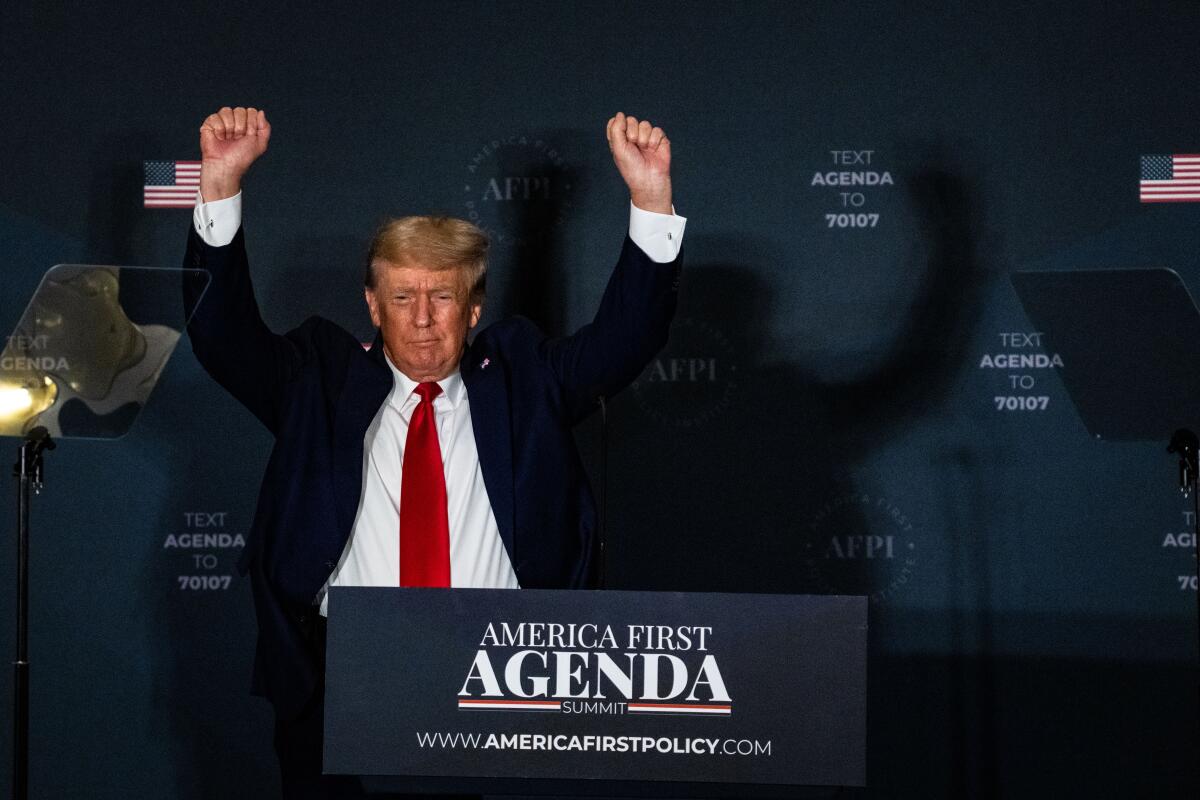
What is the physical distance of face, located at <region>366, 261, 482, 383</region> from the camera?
2445 mm

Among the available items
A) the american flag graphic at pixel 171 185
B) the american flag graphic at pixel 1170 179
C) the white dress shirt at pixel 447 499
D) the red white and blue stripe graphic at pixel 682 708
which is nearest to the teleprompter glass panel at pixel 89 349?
the white dress shirt at pixel 447 499

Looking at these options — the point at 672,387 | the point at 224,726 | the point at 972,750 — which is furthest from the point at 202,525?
the point at 972,750

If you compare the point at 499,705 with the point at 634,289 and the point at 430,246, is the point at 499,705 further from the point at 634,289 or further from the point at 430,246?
the point at 430,246

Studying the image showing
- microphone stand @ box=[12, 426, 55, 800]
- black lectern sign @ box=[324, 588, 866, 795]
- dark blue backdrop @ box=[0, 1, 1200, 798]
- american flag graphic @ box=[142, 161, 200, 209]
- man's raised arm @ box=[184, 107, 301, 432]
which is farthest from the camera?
american flag graphic @ box=[142, 161, 200, 209]

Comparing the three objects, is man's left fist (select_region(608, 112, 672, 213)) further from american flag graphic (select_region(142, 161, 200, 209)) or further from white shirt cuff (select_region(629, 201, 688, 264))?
american flag graphic (select_region(142, 161, 200, 209))

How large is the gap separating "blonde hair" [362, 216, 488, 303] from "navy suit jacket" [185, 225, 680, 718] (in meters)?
0.16

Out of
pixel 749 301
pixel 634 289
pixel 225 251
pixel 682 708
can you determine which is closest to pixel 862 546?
pixel 749 301

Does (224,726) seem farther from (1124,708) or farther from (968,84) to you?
(968,84)

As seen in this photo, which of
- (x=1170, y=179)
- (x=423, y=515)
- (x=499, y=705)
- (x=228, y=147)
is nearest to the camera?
(x=499, y=705)

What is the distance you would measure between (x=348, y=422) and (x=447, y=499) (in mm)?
237

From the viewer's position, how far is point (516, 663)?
1649 mm

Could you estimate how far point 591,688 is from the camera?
5.44ft

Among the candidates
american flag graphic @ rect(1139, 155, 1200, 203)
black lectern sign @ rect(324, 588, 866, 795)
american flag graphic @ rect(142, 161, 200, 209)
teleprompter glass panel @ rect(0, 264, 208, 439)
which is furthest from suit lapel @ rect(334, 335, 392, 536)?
american flag graphic @ rect(1139, 155, 1200, 203)

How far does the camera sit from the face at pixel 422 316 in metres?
2.45
